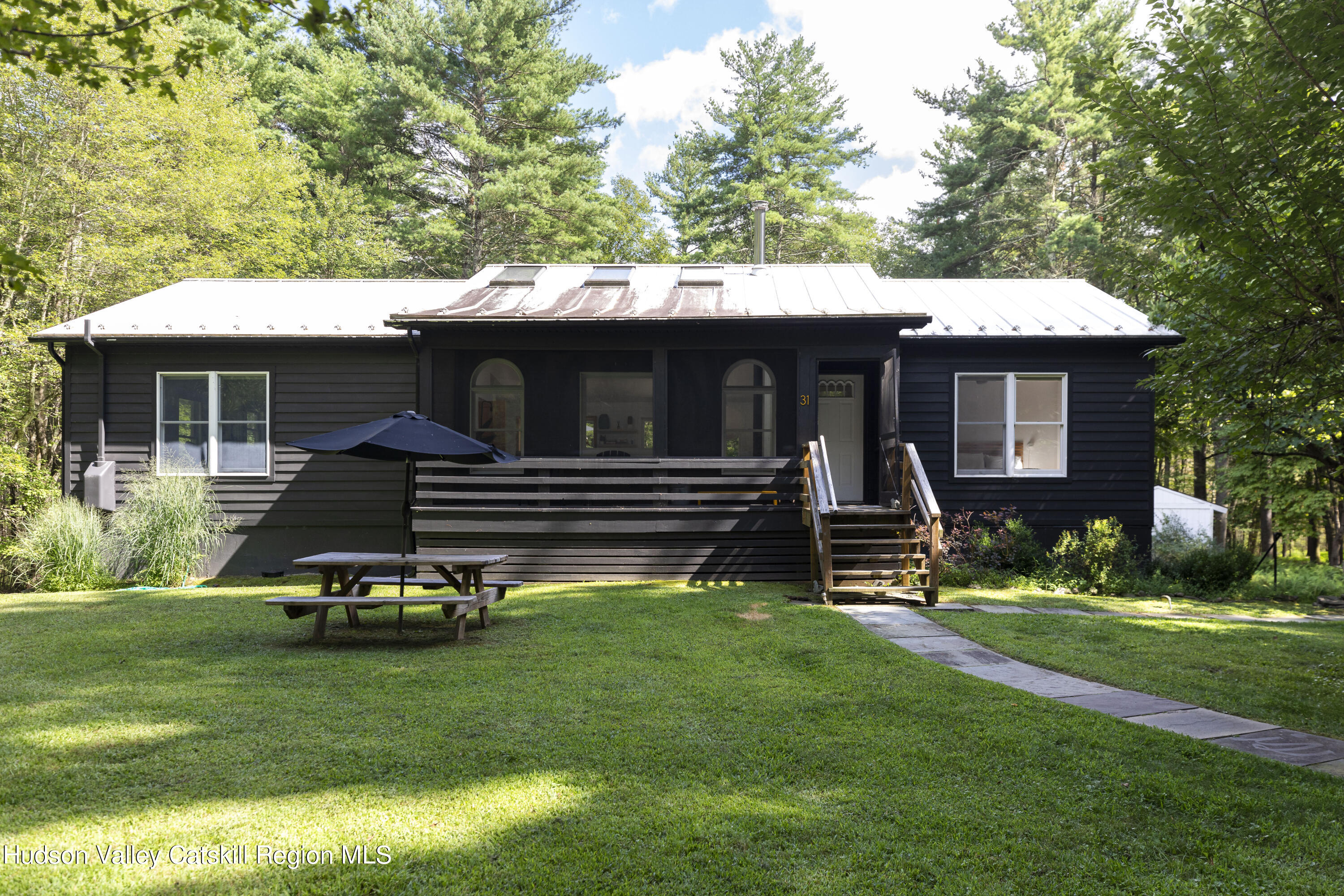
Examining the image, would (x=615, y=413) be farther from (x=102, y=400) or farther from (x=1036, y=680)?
(x=1036, y=680)

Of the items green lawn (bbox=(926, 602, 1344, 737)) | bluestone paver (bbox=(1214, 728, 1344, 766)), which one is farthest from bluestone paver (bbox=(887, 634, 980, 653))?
bluestone paver (bbox=(1214, 728, 1344, 766))

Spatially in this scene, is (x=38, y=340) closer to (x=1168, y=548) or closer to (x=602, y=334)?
(x=602, y=334)

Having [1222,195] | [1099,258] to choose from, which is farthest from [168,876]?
[1099,258]

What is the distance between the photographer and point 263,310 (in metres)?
12.2

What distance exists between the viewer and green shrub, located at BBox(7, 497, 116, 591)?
10.2 meters

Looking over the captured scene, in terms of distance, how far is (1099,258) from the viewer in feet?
21.8

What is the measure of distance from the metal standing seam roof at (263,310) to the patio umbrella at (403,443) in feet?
11.9

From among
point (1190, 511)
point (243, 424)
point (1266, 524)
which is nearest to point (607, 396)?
point (243, 424)

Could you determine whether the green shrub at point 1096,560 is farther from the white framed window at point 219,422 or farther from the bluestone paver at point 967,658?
the white framed window at point 219,422

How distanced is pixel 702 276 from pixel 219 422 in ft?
25.3

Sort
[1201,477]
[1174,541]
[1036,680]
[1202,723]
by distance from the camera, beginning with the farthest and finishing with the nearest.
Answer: [1201,477], [1174,541], [1036,680], [1202,723]

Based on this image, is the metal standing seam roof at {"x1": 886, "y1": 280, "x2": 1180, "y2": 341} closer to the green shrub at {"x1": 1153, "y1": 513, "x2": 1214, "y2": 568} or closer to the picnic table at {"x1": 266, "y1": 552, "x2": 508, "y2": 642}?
the green shrub at {"x1": 1153, "y1": 513, "x2": 1214, "y2": 568}

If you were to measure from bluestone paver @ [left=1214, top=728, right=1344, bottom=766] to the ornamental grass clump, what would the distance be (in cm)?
1127

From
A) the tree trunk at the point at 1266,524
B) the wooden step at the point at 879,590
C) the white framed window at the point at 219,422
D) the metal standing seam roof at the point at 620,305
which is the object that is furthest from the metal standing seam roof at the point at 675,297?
the tree trunk at the point at 1266,524
